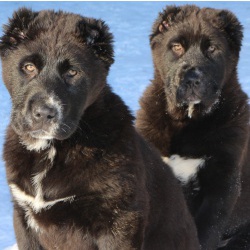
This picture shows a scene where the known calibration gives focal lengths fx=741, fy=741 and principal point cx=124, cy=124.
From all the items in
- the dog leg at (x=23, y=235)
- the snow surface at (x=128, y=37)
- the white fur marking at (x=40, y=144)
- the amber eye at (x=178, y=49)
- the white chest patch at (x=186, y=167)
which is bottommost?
the snow surface at (x=128, y=37)

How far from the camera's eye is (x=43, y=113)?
11.5 ft

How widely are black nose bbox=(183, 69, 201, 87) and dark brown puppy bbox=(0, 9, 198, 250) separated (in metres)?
1.02

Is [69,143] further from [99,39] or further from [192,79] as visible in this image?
[192,79]

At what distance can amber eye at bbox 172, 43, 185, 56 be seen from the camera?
5.20m

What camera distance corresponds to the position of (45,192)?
150 inches

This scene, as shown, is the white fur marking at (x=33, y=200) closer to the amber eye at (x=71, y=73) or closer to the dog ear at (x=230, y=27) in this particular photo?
the amber eye at (x=71, y=73)

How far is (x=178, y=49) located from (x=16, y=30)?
172 cm

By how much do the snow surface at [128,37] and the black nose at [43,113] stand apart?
3523mm

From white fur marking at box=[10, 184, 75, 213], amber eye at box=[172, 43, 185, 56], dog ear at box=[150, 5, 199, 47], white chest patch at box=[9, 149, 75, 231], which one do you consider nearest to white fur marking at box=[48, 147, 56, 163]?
white chest patch at box=[9, 149, 75, 231]

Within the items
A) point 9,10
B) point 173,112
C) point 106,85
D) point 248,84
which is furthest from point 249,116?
point 9,10

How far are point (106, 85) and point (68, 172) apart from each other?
1.69ft

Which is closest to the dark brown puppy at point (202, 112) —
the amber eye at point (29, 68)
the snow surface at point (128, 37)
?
the amber eye at point (29, 68)

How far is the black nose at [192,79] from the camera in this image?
4.93 meters

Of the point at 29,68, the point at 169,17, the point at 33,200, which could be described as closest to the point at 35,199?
the point at 33,200
